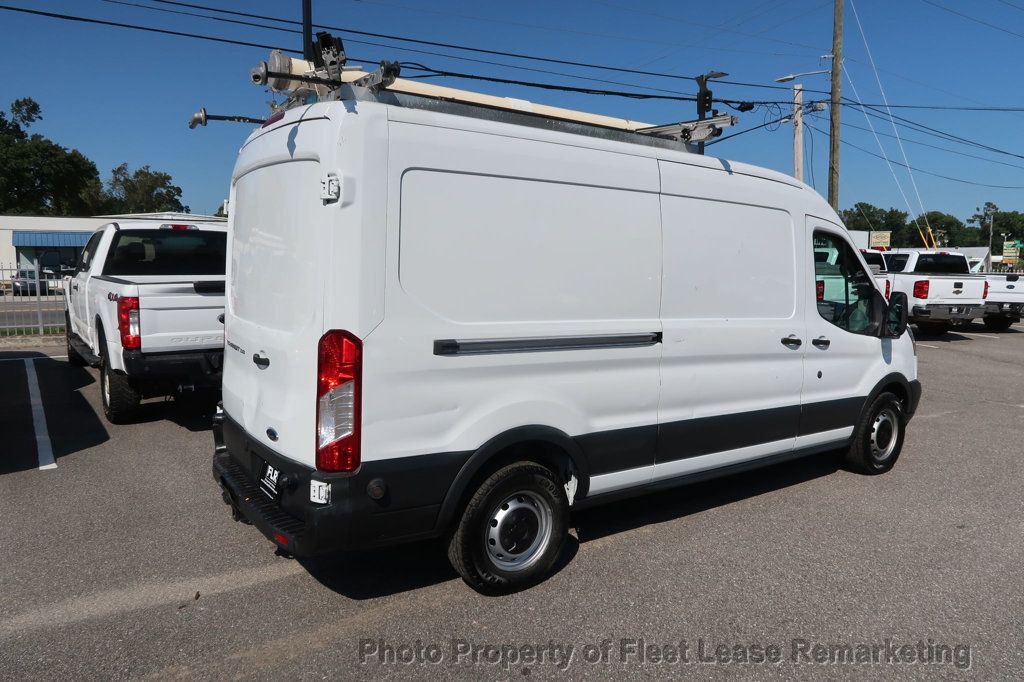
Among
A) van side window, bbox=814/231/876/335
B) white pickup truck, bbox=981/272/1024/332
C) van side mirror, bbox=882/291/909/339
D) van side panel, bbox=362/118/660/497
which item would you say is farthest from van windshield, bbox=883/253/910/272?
van side panel, bbox=362/118/660/497

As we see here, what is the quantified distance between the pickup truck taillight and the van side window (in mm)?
5441

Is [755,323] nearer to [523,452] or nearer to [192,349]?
[523,452]

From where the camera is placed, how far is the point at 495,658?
3271 millimetres

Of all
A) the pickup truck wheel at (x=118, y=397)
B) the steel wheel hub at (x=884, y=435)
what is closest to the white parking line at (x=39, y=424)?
the pickup truck wheel at (x=118, y=397)

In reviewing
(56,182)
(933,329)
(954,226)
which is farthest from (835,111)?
(954,226)

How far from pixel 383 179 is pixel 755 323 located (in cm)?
265

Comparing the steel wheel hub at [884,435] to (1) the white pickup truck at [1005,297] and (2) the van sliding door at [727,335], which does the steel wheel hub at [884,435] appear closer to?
(2) the van sliding door at [727,335]

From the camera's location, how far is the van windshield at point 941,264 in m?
17.2

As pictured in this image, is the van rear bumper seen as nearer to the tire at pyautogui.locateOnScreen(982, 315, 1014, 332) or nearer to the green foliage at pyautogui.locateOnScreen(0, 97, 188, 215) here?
the tire at pyautogui.locateOnScreen(982, 315, 1014, 332)

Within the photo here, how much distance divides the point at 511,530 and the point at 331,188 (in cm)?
190

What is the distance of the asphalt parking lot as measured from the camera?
3.26m

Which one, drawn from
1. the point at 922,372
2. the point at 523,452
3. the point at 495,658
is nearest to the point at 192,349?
the point at 523,452

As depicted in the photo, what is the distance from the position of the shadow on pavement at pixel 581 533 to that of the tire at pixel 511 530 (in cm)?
22

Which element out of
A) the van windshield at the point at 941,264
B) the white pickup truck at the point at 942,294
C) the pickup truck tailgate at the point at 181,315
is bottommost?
the pickup truck tailgate at the point at 181,315
